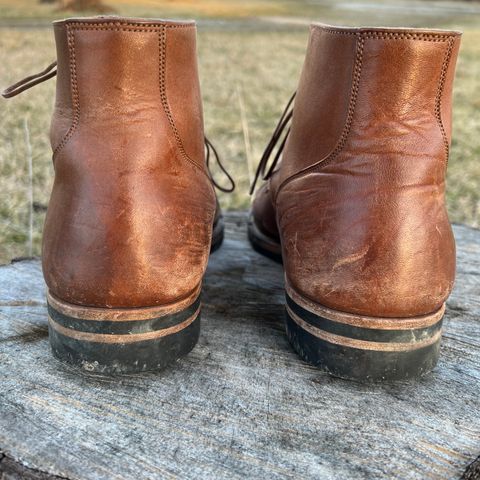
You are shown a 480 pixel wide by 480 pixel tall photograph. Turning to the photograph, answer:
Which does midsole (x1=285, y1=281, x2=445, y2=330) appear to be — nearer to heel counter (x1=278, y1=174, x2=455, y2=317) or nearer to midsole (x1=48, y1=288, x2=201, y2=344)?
heel counter (x1=278, y1=174, x2=455, y2=317)

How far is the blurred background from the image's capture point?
2.88 metres

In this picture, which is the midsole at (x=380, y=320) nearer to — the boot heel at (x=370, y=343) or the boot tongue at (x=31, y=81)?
the boot heel at (x=370, y=343)

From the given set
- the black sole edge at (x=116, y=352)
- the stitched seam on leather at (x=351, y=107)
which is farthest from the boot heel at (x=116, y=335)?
the stitched seam on leather at (x=351, y=107)

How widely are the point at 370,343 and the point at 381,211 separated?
0.23 meters

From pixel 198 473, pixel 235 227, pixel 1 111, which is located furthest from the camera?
pixel 1 111

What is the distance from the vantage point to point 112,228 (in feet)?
3.33

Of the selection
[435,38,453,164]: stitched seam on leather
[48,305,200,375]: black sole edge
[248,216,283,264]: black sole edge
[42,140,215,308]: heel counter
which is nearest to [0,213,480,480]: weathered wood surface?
[48,305,200,375]: black sole edge

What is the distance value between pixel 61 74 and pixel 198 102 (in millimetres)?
264

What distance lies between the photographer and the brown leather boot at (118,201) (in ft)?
3.32

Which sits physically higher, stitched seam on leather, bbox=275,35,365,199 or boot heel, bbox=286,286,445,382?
stitched seam on leather, bbox=275,35,365,199

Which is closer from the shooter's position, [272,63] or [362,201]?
[362,201]

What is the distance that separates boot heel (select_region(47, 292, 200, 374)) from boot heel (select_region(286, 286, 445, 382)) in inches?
9.9

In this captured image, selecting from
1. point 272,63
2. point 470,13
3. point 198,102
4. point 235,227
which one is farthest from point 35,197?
point 470,13

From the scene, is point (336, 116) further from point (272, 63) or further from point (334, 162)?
point (272, 63)
